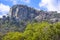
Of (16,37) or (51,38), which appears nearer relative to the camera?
(51,38)

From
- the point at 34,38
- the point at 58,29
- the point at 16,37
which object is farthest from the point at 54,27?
the point at 16,37

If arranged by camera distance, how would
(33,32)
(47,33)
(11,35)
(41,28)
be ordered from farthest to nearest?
(11,35) → (33,32) → (41,28) → (47,33)

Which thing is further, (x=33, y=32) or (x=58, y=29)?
(x=33, y=32)

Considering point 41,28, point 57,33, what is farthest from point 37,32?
point 57,33

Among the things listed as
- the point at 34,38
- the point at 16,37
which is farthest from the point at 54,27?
the point at 16,37

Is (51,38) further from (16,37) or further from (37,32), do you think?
(16,37)

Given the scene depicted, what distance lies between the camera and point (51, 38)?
48031 mm

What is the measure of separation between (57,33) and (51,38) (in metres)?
2.01

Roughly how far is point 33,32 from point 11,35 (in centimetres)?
677

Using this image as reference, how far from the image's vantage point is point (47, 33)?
156 feet

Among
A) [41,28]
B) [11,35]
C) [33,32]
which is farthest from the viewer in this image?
[11,35]

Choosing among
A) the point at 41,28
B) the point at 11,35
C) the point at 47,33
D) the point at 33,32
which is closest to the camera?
the point at 47,33

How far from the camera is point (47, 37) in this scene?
4797 cm

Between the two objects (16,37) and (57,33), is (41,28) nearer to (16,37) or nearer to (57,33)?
(57,33)
